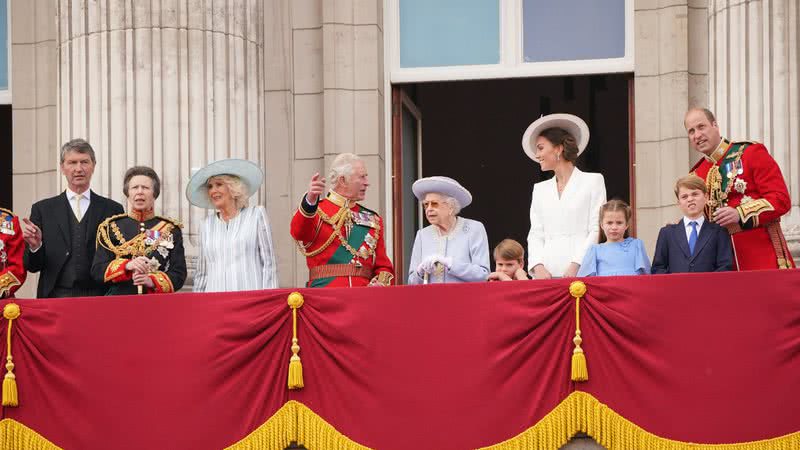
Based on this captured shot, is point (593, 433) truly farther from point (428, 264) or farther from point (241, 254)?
point (241, 254)

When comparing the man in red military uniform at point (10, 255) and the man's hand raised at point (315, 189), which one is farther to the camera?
the man in red military uniform at point (10, 255)

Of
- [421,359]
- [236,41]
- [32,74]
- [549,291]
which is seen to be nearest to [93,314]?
[421,359]

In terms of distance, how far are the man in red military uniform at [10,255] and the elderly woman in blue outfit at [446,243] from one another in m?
2.62

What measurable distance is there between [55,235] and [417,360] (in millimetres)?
2959

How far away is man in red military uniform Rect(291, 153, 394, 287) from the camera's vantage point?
39.6 ft

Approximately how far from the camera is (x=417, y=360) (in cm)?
1123

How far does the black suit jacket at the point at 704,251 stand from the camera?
11.6 metres

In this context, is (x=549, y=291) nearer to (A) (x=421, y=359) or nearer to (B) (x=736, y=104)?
(A) (x=421, y=359)

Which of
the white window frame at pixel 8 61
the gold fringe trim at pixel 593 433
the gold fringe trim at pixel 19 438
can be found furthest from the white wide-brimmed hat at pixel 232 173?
the white window frame at pixel 8 61

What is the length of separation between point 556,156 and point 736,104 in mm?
2351

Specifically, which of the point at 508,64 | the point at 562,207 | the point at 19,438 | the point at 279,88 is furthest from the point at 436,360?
the point at 279,88

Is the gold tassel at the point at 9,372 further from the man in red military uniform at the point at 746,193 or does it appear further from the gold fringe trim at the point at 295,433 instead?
the man in red military uniform at the point at 746,193

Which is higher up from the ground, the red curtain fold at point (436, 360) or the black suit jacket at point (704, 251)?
the black suit jacket at point (704, 251)

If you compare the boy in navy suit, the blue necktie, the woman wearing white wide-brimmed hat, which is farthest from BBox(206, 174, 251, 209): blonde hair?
the blue necktie
